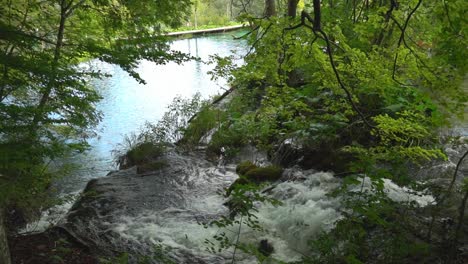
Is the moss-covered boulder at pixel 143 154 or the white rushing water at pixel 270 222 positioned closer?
the white rushing water at pixel 270 222

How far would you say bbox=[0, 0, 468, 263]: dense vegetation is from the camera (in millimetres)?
3291

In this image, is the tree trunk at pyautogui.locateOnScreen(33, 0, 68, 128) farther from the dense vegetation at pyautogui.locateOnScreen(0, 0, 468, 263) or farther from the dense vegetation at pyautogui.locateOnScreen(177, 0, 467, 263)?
the dense vegetation at pyautogui.locateOnScreen(177, 0, 467, 263)

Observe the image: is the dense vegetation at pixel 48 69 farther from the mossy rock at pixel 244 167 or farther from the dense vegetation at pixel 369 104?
the mossy rock at pixel 244 167

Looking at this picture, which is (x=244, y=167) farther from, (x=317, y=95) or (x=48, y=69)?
Answer: (x=48, y=69)

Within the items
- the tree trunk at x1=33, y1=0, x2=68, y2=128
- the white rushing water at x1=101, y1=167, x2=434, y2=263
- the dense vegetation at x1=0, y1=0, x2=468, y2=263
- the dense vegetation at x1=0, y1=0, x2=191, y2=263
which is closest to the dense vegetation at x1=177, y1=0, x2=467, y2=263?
the dense vegetation at x1=0, y1=0, x2=468, y2=263

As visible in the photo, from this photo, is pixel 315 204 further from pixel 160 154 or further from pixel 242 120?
pixel 160 154

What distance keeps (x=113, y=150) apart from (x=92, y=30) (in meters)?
3.33

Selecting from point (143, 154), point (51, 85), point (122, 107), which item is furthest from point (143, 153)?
point (122, 107)

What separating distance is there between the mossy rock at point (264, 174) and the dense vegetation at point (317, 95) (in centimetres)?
3

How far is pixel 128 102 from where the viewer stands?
14.1 m

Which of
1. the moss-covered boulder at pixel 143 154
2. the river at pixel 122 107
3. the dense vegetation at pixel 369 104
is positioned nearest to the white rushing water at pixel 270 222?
the dense vegetation at pixel 369 104

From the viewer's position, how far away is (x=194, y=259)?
4.33 m

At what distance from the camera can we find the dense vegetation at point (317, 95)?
130 inches

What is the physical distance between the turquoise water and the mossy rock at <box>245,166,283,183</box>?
2115 millimetres
